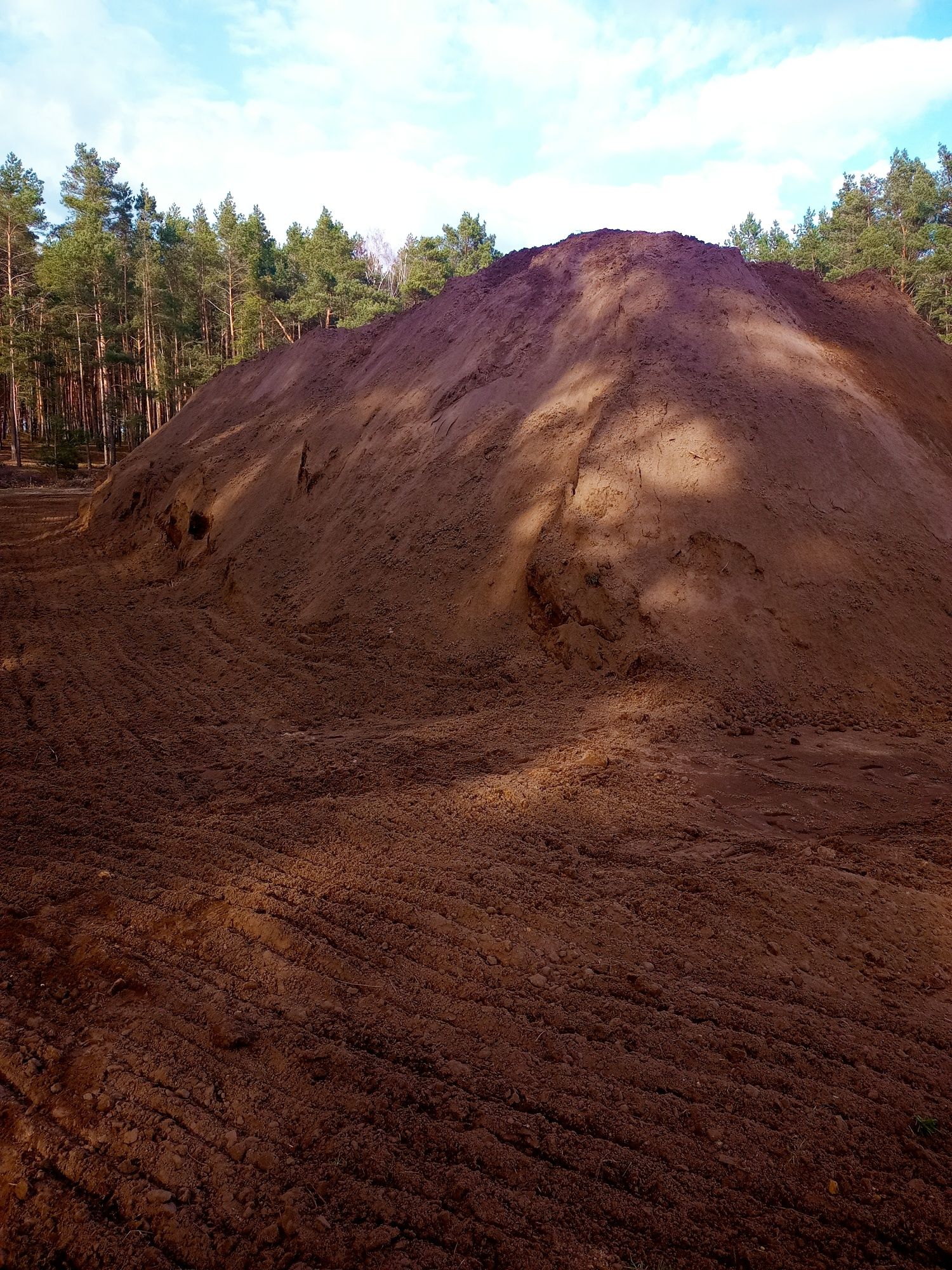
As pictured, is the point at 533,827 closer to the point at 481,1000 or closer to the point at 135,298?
the point at 481,1000

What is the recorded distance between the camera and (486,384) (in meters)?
10.8

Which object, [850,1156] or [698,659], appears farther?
[698,659]

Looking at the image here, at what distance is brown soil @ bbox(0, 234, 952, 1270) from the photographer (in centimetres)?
231

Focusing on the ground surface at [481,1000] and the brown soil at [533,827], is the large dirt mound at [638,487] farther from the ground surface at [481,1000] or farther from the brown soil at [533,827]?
the ground surface at [481,1000]

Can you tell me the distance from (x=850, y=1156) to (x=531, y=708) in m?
4.60

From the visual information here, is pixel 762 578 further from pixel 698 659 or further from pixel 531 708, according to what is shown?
pixel 531 708

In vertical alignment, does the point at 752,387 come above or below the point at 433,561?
above

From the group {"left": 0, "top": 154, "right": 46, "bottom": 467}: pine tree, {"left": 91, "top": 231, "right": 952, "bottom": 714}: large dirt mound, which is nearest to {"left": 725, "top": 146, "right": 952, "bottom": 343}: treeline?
{"left": 91, "top": 231, "right": 952, "bottom": 714}: large dirt mound

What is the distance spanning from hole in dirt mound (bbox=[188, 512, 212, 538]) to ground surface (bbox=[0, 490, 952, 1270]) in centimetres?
839

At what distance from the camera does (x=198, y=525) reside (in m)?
14.1

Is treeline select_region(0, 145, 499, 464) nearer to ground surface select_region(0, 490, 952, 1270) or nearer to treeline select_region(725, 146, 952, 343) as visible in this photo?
treeline select_region(725, 146, 952, 343)

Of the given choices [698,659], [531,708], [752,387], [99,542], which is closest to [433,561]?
[531,708]

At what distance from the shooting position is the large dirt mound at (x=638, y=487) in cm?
715

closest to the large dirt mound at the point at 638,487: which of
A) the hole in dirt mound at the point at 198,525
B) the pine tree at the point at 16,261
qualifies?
the hole in dirt mound at the point at 198,525
